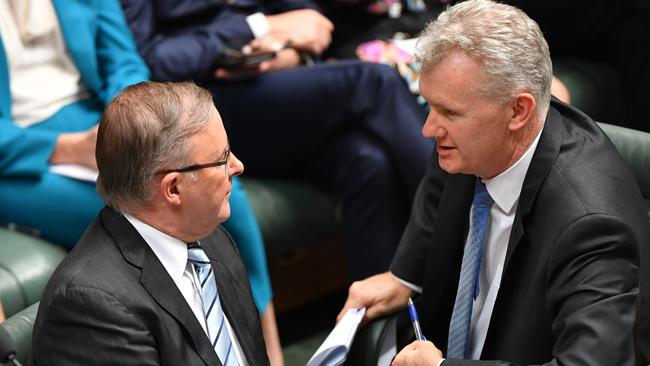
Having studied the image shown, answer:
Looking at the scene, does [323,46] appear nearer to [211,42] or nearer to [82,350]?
[211,42]

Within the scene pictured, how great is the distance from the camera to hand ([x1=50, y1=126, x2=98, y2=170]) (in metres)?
2.71

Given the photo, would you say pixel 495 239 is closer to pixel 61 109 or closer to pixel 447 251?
pixel 447 251

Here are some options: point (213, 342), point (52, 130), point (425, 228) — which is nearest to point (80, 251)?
point (213, 342)

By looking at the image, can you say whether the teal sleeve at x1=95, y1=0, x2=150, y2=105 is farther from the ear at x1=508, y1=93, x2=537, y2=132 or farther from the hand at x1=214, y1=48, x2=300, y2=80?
the ear at x1=508, y1=93, x2=537, y2=132

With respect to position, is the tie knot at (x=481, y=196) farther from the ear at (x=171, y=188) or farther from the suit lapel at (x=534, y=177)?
the ear at (x=171, y=188)

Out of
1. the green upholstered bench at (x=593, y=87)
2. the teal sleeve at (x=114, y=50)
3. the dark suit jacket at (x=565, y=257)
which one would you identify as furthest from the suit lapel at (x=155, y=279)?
the green upholstered bench at (x=593, y=87)

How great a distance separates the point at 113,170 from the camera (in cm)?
186

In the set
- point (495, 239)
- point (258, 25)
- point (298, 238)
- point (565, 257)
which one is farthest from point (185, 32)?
point (565, 257)

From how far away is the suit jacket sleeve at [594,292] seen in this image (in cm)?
175

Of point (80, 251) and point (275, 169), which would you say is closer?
point (80, 251)

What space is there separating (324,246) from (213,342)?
141 centimetres

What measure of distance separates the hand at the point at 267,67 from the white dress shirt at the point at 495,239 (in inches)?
46.3

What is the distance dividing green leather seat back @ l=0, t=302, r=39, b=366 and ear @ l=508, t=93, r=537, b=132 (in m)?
0.99

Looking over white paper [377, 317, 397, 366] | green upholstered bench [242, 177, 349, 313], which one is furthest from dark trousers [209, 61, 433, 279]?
white paper [377, 317, 397, 366]
